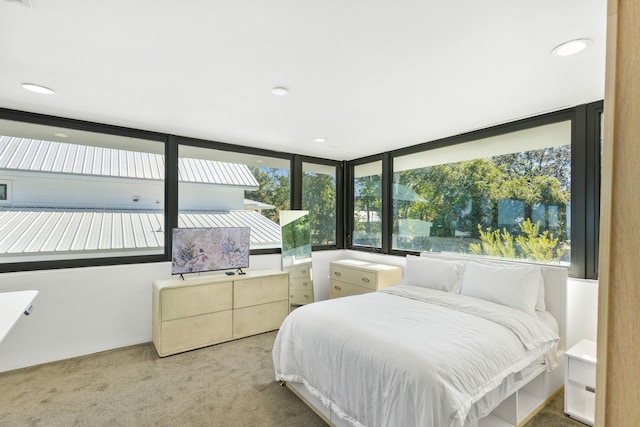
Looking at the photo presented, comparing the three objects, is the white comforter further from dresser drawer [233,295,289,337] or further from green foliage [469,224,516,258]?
dresser drawer [233,295,289,337]

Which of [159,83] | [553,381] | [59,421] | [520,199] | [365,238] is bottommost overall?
[59,421]

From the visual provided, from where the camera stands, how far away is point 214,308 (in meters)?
3.42

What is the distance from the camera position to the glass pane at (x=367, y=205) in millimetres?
4824

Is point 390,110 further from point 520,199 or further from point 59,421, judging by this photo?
point 59,421

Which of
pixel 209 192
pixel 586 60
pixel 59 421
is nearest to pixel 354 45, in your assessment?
pixel 586 60

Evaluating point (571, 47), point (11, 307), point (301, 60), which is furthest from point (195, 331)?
point (571, 47)

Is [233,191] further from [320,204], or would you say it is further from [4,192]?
[4,192]

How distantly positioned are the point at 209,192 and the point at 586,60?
380 centimetres

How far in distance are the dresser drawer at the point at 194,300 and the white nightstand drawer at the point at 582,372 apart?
10.3 ft

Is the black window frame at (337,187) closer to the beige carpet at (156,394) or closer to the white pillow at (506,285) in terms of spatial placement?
the beige carpet at (156,394)

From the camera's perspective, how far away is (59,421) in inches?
83.0

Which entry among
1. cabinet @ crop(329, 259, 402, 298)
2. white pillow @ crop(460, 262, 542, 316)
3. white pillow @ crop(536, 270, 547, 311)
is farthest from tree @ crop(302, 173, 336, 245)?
white pillow @ crop(536, 270, 547, 311)

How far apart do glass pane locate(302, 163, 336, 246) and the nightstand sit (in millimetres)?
3461

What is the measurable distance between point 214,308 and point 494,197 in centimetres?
334
